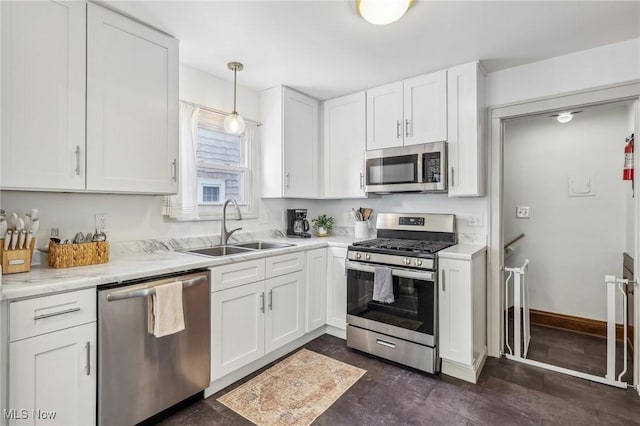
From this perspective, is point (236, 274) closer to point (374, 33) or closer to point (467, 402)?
point (467, 402)

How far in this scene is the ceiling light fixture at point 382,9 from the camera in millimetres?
1666

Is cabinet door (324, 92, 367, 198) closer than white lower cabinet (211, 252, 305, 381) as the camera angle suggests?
No

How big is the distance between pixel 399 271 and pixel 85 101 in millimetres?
2282

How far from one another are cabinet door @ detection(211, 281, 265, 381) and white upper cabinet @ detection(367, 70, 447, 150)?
68.6 inches

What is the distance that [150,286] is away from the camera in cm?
169

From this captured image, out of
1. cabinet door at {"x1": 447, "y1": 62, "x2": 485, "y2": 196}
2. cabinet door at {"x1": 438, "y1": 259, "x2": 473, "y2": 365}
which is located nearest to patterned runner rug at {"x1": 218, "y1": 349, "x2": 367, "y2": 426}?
cabinet door at {"x1": 438, "y1": 259, "x2": 473, "y2": 365}

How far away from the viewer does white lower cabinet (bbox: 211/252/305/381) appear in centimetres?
206

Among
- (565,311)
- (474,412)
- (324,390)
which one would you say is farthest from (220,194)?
(565,311)

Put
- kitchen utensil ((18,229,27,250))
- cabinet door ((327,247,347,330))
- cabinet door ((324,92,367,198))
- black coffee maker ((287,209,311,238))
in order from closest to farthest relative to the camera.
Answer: kitchen utensil ((18,229,27,250))
cabinet door ((327,247,347,330))
cabinet door ((324,92,367,198))
black coffee maker ((287,209,311,238))

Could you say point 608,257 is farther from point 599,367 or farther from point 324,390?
point 324,390

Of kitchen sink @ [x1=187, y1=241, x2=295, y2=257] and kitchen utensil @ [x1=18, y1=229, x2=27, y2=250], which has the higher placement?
kitchen utensil @ [x1=18, y1=229, x2=27, y2=250]

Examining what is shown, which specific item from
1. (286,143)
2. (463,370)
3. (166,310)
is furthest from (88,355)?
(463,370)

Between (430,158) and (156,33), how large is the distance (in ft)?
7.21

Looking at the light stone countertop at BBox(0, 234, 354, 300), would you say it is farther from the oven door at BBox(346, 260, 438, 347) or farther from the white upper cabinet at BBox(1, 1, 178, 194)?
the oven door at BBox(346, 260, 438, 347)
